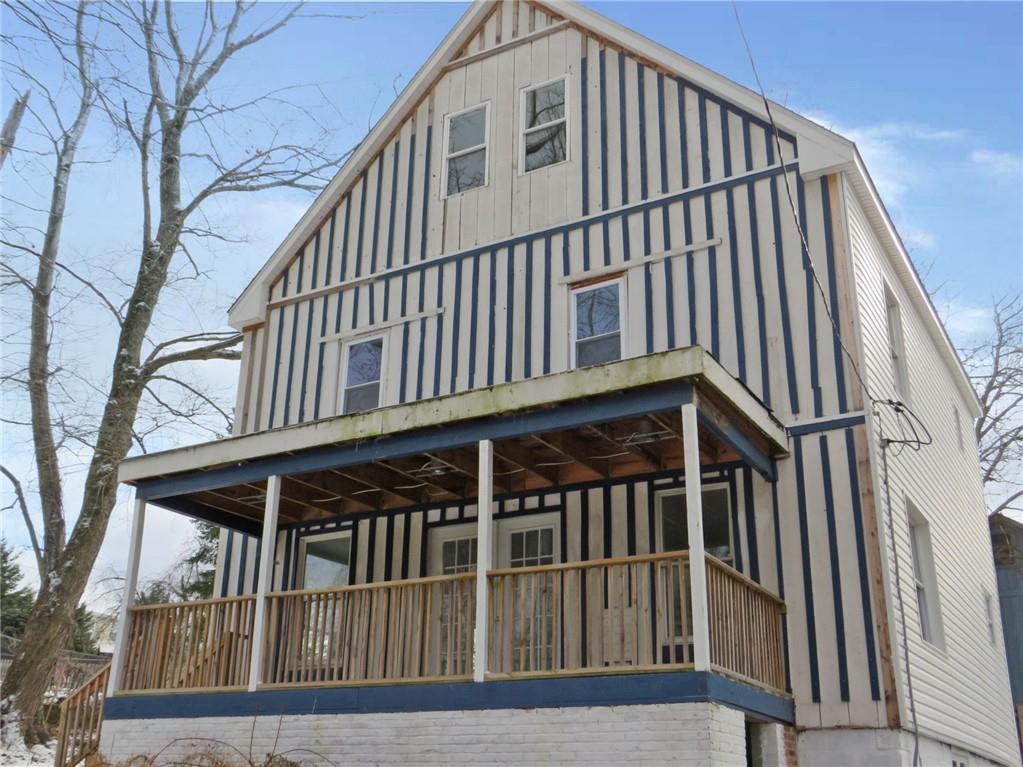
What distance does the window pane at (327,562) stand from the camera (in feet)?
45.7

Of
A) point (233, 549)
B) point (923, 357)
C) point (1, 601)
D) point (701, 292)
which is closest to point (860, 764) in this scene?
point (701, 292)

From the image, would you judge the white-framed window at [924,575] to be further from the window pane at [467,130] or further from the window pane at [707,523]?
the window pane at [467,130]

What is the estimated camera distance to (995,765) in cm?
1469

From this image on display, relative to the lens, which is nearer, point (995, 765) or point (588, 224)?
point (588, 224)

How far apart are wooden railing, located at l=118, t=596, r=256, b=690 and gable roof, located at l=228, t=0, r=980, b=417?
18.8 feet

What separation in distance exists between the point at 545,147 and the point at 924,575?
299 inches

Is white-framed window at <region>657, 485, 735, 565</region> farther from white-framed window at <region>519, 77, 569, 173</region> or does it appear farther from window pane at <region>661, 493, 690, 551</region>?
white-framed window at <region>519, 77, 569, 173</region>

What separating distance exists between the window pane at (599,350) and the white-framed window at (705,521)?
6.76ft

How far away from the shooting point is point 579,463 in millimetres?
11781

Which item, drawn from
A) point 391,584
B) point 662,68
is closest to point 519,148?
point 662,68

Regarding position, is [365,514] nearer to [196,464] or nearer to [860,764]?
[196,464]

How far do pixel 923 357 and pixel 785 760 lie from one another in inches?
312

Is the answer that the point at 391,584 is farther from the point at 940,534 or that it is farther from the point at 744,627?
the point at 940,534

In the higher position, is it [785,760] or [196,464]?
[196,464]
